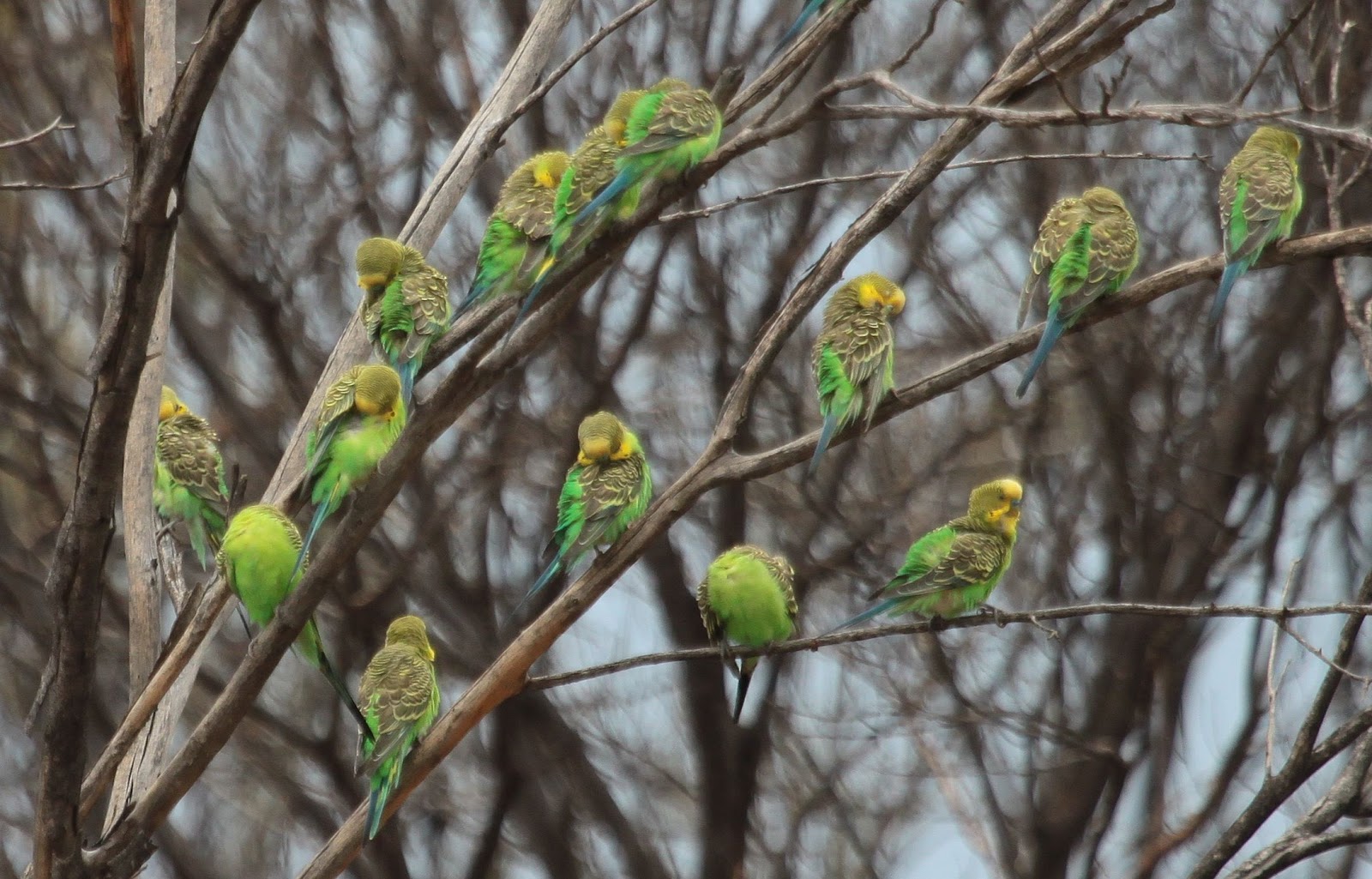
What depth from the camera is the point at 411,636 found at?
20.1 feet

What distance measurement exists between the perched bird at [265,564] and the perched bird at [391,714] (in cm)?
9

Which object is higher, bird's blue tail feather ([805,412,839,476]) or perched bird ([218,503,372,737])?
bird's blue tail feather ([805,412,839,476])

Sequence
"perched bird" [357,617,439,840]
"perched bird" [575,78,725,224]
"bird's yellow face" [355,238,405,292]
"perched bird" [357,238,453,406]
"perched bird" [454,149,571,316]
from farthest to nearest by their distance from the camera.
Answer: "perched bird" [454,149,571,316] < "bird's yellow face" [355,238,405,292] < "perched bird" [357,238,453,406] < "perched bird" [357,617,439,840] < "perched bird" [575,78,725,224]

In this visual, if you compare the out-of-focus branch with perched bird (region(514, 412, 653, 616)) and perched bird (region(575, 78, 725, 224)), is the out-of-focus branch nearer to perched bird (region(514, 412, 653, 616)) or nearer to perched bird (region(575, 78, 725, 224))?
perched bird (region(514, 412, 653, 616))

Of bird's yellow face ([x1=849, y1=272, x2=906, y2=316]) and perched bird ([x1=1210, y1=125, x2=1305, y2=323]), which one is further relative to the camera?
bird's yellow face ([x1=849, y1=272, x2=906, y2=316])

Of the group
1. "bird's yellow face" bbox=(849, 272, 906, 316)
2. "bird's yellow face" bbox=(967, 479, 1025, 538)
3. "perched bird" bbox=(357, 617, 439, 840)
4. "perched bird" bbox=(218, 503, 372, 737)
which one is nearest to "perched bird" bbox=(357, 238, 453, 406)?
"perched bird" bbox=(218, 503, 372, 737)

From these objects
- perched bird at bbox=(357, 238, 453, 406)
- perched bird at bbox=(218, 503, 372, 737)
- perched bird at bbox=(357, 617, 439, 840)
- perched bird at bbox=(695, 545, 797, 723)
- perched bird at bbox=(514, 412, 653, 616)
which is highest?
perched bird at bbox=(357, 238, 453, 406)

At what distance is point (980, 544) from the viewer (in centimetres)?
606

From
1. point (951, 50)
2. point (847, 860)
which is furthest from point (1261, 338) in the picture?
point (847, 860)

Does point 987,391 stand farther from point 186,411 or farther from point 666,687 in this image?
point 186,411

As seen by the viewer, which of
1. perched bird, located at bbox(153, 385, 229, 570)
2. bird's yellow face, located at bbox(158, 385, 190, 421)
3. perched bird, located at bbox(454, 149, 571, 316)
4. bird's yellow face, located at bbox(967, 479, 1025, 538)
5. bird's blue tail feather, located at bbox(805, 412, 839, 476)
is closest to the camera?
bird's blue tail feather, located at bbox(805, 412, 839, 476)

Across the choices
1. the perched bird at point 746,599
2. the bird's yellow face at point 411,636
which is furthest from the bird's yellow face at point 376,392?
the perched bird at point 746,599

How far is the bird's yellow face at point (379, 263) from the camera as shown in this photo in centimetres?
561

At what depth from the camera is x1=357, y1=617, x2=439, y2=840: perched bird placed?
5.21 metres
